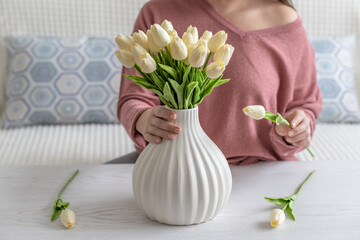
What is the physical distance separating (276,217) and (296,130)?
0.27 meters

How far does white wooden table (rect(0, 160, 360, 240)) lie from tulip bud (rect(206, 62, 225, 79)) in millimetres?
279

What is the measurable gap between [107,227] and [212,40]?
0.38 m

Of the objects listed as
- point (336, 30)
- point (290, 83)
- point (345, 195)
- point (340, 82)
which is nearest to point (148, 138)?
point (345, 195)

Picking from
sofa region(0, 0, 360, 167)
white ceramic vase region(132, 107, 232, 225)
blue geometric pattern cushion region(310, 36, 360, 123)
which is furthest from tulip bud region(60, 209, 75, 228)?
blue geometric pattern cushion region(310, 36, 360, 123)

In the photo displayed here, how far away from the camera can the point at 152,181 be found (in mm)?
807

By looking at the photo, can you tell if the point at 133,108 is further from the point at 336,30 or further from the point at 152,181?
the point at 336,30

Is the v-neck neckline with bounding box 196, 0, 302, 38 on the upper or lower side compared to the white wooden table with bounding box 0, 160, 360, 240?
upper

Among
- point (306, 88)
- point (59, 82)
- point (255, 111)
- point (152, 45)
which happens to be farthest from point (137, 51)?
point (59, 82)

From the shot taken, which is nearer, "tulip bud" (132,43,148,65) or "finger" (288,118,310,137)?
"tulip bud" (132,43,148,65)

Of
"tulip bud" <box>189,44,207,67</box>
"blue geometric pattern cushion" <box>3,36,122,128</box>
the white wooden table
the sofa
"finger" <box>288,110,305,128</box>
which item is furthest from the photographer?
"blue geometric pattern cushion" <box>3,36,122,128</box>

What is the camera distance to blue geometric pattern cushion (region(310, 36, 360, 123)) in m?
2.17

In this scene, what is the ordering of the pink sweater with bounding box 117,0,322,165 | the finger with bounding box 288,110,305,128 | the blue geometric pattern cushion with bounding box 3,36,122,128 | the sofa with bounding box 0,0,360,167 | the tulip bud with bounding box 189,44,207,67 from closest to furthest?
the tulip bud with bounding box 189,44,207,67 → the finger with bounding box 288,110,305,128 → the pink sweater with bounding box 117,0,322,165 → the sofa with bounding box 0,0,360,167 → the blue geometric pattern cushion with bounding box 3,36,122,128

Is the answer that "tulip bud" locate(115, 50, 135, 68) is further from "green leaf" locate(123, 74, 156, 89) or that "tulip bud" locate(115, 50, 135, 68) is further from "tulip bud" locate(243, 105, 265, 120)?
"tulip bud" locate(243, 105, 265, 120)

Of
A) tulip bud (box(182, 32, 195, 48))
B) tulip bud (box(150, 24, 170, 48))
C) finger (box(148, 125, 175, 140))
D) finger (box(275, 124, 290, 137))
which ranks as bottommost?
finger (box(275, 124, 290, 137))
